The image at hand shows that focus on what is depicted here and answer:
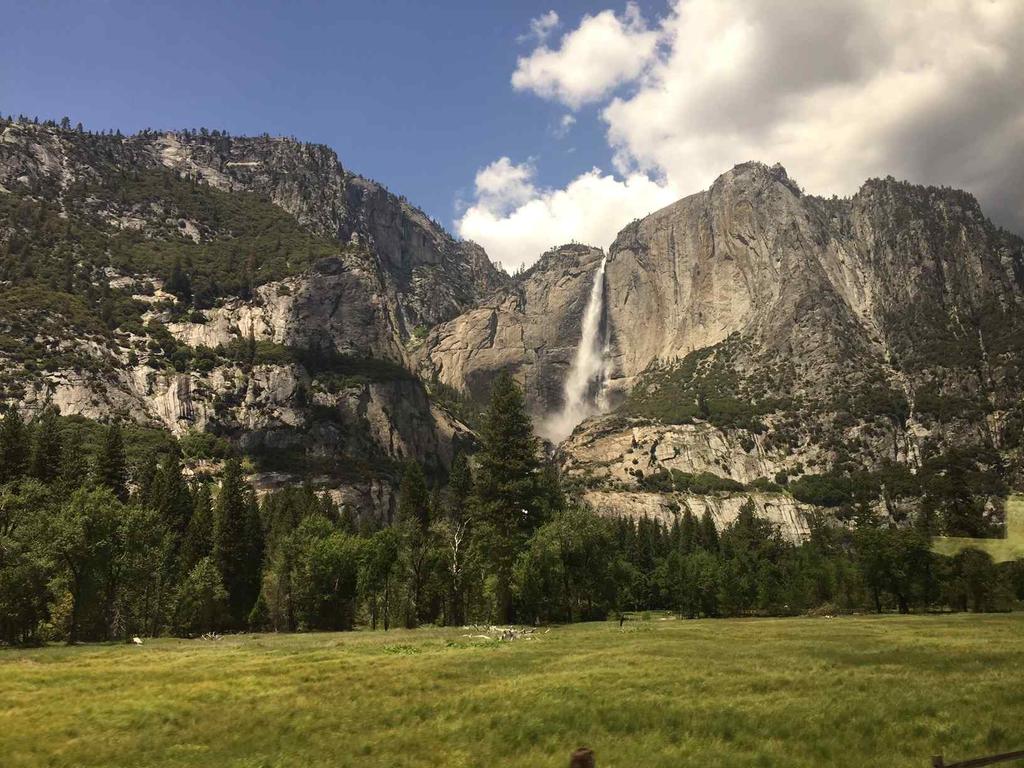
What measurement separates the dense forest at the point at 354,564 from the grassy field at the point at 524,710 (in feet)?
88.4

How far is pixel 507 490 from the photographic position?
62125 millimetres

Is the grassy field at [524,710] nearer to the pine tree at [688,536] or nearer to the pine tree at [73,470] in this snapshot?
the pine tree at [73,470]

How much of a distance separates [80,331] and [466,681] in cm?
19022

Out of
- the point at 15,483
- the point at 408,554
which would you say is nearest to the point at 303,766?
the point at 408,554

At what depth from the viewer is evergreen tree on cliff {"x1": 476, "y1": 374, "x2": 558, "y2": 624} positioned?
59.3 metres

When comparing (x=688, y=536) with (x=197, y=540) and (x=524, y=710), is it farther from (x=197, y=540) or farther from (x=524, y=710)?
(x=524, y=710)

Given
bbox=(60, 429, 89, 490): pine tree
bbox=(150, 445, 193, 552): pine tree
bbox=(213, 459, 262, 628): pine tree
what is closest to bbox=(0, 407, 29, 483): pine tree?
bbox=(60, 429, 89, 490): pine tree

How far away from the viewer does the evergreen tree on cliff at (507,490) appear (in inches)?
2334

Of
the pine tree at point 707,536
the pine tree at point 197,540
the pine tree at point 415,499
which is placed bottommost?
the pine tree at point 707,536

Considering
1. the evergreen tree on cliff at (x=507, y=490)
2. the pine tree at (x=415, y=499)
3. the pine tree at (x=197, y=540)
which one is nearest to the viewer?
the evergreen tree on cliff at (x=507, y=490)

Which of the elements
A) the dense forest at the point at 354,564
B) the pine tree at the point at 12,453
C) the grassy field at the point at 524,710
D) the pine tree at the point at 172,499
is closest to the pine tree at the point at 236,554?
the dense forest at the point at 354,564

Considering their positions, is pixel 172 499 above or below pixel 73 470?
below

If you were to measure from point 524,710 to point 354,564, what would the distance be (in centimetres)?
5581

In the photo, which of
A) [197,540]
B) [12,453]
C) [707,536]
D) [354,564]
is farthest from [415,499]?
[707,536]
